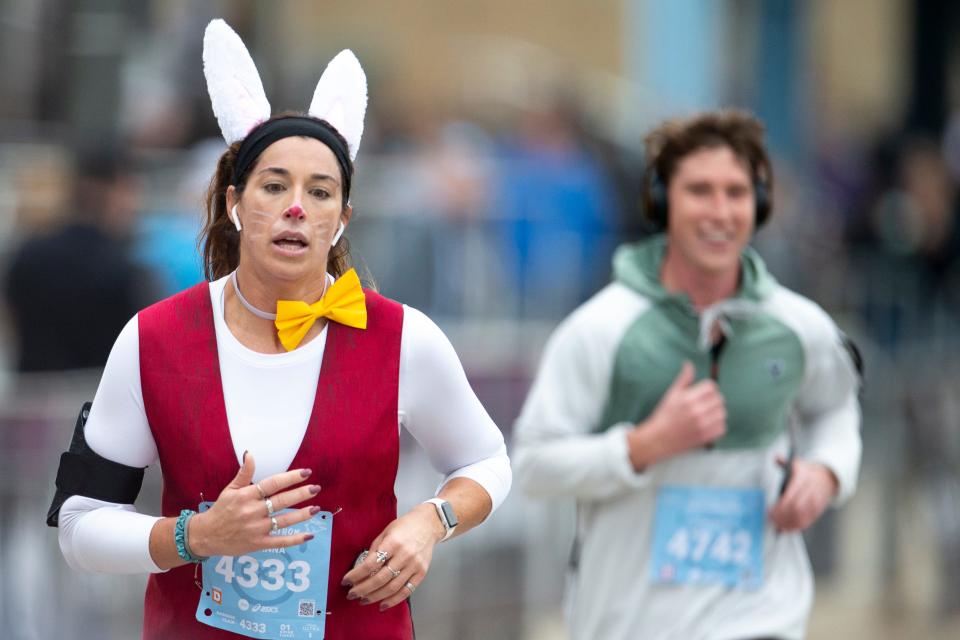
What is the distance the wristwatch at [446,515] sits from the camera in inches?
161

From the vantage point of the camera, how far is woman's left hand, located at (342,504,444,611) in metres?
3.91

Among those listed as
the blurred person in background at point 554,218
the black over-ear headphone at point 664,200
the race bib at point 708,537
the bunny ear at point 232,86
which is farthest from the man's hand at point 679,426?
the blurred person in background at point 554,218

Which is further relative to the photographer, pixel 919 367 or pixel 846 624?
pixel 919 367

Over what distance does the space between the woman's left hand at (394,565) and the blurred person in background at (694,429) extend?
4.81 feet

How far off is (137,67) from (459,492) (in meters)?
8.47

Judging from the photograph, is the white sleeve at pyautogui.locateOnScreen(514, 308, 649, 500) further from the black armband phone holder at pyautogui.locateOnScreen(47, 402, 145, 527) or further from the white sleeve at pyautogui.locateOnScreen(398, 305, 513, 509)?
the black armband phone holder at pyautogui.locateOnScreen(47, 402, 145, 527)

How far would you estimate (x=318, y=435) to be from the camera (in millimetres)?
3955

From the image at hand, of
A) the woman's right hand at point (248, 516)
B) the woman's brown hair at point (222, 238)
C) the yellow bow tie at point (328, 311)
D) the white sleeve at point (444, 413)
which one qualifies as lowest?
the woman's right hand at point (248, 516)

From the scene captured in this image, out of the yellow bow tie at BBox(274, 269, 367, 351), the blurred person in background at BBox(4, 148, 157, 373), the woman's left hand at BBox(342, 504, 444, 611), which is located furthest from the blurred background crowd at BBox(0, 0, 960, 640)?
the woman's left hand at BBox(342, 504, 444, 611)

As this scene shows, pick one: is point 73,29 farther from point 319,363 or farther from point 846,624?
point 319,363

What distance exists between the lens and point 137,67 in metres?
12.1

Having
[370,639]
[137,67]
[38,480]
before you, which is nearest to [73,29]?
[137,67]

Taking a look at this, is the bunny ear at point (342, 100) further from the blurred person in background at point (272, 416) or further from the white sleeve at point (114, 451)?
the white sleeve at point (114, 451)

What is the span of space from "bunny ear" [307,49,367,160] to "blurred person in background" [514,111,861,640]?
1492 mm
